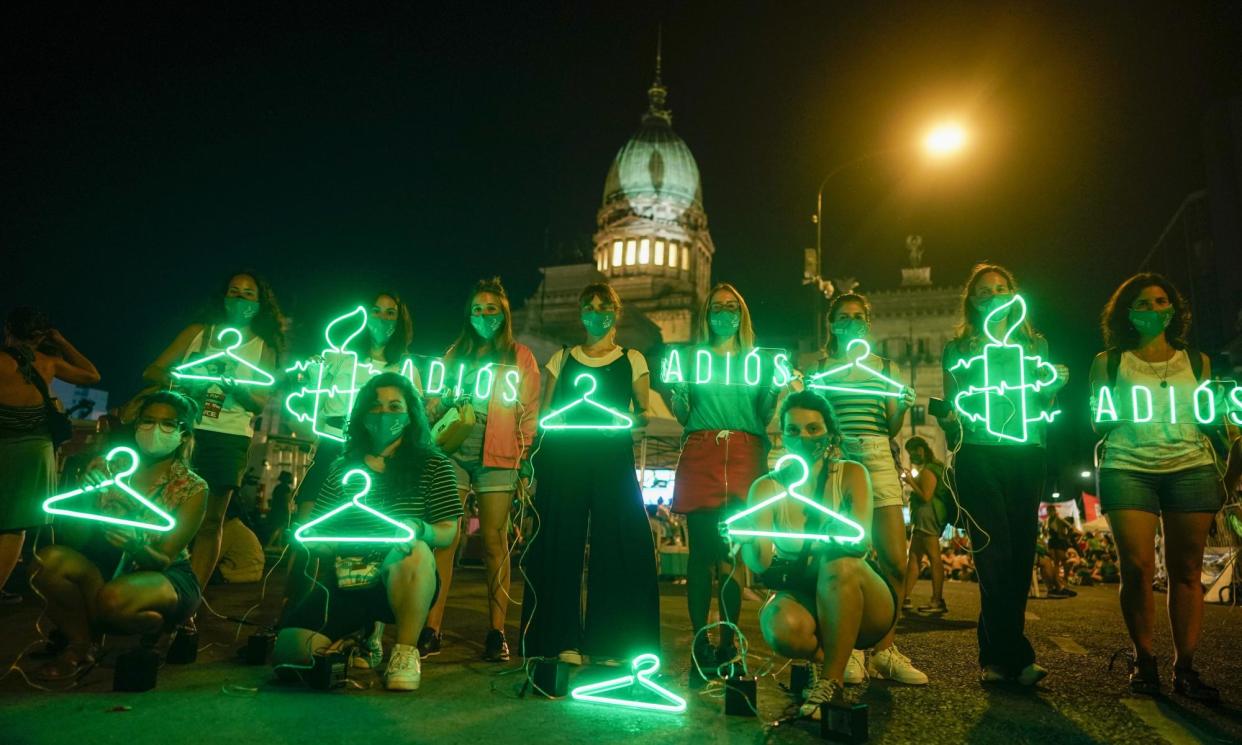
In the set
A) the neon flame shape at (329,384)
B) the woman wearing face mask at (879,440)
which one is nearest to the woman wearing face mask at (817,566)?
the woman wearing face mask at (879,440)

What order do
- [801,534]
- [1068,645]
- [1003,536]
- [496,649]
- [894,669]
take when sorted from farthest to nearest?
[1068,645] < [496,649] < [1003,536] < [894,669] < [801,534]

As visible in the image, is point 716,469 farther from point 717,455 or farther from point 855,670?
point 855,670

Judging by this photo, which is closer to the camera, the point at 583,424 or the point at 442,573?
the point at 583,424

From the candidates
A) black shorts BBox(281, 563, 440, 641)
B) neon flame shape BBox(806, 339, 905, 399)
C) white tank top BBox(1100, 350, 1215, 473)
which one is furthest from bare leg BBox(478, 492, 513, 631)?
white tank top BBox(1100, 350, 1215, 473)

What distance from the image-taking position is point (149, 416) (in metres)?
4.39

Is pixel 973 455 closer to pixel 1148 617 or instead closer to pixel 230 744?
pixel 1148 617

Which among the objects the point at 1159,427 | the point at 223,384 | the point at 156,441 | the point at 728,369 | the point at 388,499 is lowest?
the point at 388,499

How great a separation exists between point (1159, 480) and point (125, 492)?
19.9 ft

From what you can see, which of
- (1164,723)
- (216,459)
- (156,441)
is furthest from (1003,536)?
(216,459)

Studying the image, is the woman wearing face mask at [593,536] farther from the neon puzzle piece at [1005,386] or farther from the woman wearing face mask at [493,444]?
the neon puzzle piece at [1005,386]

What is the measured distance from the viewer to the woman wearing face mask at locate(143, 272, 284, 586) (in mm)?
5324

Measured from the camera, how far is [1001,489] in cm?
493

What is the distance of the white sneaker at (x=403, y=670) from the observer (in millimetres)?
4047

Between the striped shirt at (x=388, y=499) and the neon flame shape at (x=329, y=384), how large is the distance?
984mm
